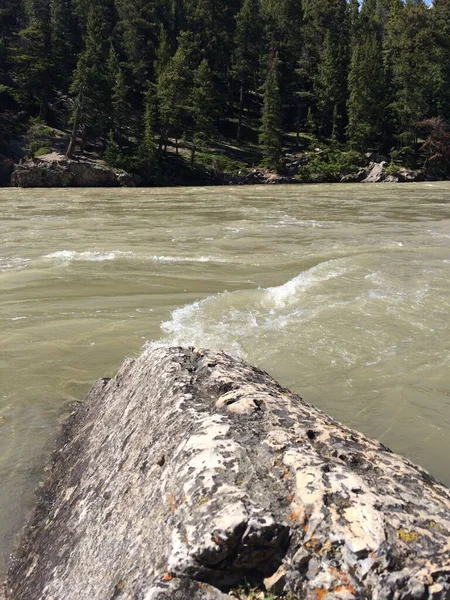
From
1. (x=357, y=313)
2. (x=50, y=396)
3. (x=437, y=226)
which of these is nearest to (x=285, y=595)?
(x=50, y=396)

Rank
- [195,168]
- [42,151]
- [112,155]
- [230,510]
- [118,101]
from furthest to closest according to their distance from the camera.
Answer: [118,101] < [195,168] < [112,155] < [42,151] < [230,510]

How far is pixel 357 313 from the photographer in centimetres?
677

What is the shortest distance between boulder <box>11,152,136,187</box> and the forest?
2180mm

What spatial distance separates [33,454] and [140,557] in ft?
7.56

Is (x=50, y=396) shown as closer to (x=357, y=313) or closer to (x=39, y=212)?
(x=357, y=313)

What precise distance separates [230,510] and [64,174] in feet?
126

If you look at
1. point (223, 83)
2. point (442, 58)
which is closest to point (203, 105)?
point (223, 83)

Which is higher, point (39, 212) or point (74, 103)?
point (74, 103)

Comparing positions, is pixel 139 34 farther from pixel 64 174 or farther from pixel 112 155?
pixel 64 174

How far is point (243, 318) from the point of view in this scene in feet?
21.9

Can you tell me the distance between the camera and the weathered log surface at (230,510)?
162 cm

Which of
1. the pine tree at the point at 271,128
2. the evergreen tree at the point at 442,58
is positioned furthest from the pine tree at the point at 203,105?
the evergreen tree at the point at 442,58

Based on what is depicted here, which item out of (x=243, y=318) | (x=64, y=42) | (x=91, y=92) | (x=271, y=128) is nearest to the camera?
(x=243, y=318)

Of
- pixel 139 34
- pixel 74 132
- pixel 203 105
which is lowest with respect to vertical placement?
pixel 74 132
